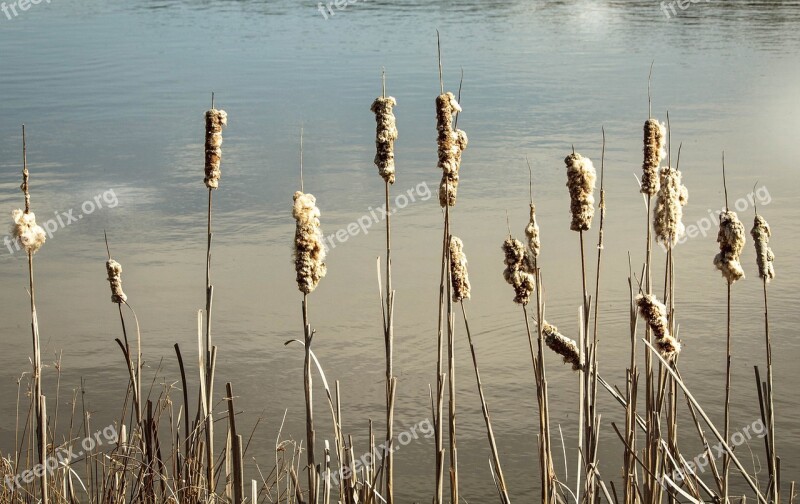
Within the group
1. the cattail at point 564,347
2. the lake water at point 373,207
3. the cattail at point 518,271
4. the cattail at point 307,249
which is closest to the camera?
the cattail at point 307,249

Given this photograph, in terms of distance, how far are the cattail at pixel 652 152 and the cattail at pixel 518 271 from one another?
33 centimetres

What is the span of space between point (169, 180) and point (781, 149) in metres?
4.57

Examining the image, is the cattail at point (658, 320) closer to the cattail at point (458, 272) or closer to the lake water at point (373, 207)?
the lake water at point (373, 207)

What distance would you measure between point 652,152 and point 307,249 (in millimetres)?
830

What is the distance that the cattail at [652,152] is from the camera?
2.33 meters

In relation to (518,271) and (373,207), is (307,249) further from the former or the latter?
(373,207)

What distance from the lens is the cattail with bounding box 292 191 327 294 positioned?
77.0 inches

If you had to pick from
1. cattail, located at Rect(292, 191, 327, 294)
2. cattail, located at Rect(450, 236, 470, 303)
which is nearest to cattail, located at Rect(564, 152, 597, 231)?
cattail, located at Rect(450, 236, 470, 303)

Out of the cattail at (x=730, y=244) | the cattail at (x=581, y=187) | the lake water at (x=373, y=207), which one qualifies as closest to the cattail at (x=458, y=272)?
the cattail at (x=581, y=187)

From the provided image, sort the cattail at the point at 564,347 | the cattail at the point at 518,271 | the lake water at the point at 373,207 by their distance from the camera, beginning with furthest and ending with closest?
the lake water at the point at 373,207 < the cattail at the point at 564,347 < the cattail at the point at 518,271

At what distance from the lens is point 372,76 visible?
472 inches

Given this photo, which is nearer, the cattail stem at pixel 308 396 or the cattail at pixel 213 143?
the cattail stem at pixel 308 396

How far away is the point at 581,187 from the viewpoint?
82.8 inches

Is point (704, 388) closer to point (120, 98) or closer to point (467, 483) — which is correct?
point (467, 483)
